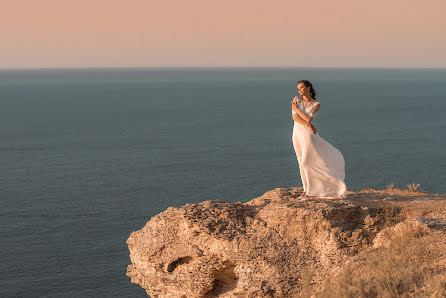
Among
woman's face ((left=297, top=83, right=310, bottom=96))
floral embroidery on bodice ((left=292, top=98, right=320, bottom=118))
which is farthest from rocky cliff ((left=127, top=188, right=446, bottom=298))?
Answer: woman's face ((left=297, top=83, right=310, bottom=96))

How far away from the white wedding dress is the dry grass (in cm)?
344

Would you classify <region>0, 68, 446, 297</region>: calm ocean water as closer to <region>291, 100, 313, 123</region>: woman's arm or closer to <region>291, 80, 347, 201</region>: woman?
<region>291, 80, 347, 201</region>: woman

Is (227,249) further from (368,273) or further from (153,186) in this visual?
(153,186)

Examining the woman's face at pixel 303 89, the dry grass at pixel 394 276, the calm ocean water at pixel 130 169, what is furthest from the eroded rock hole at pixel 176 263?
the calm ocean water at pixel 130 169

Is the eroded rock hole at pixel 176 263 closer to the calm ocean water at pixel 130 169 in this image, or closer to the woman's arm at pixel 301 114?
the woman's arm at pixel 301 114

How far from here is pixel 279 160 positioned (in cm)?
9812

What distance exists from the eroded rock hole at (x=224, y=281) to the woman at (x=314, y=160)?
2813mm

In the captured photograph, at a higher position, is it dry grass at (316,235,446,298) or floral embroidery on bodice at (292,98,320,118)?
floral embroidery on bodice at (292,98,320,118)

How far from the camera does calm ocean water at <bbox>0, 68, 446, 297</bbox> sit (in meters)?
56.2

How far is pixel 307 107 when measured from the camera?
14.5m

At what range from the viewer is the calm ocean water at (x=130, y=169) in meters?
56.2

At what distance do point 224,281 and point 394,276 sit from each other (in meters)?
6.15

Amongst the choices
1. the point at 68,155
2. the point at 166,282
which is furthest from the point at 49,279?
the point at 68,155

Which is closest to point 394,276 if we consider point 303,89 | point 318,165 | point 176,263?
point 318,165
